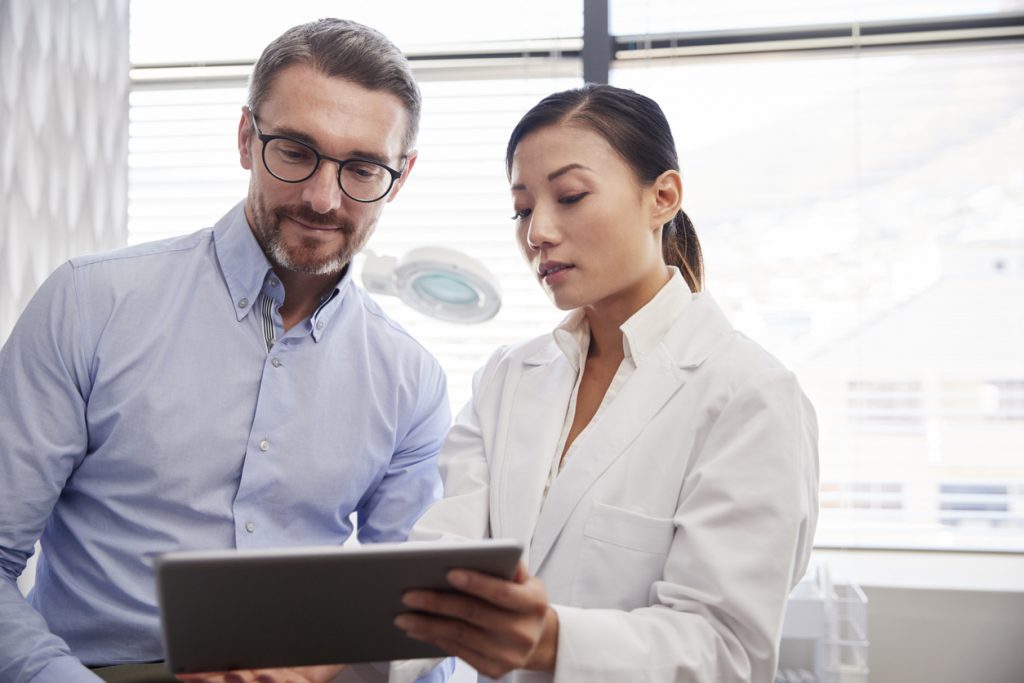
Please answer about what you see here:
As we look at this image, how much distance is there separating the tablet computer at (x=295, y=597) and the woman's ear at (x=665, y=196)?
0.72 meters

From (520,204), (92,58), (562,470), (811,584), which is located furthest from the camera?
(811,584)

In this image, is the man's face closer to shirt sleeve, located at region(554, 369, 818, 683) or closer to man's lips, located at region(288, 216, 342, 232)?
man's lips, located at region(288, 216, 342, 232)

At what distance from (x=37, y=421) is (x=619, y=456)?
1009 millimetres

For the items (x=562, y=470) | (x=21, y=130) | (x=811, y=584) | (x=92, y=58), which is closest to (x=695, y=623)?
(x=562, y=470)

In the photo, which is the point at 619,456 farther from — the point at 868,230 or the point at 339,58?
the point at 868,230

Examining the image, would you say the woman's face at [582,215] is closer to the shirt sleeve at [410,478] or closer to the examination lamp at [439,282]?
the examination lamp at [439,282]

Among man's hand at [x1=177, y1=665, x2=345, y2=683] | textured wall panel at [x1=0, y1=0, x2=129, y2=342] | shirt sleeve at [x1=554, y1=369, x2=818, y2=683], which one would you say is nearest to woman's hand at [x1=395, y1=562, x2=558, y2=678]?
shirt sleeve at [x1=554, y1=369, x2=818, y2=683]

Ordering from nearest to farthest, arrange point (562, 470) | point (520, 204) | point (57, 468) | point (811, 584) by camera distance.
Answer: point (562, 470) < point (520, 204) < point (57, 468) < point (811, 584)

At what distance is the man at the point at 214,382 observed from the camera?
5.09 ft

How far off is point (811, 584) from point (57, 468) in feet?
6.22

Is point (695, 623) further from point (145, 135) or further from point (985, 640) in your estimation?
point (145, 135)

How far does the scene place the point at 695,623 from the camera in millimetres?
1153

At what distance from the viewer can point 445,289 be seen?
1.85 meters

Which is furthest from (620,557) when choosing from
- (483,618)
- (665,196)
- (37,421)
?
(37,421)
